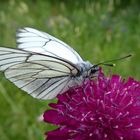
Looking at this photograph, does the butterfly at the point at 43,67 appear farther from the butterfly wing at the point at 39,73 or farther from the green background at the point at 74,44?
the green background at the point at 74,44

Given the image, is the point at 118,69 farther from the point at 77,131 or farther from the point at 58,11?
the point at 58,11

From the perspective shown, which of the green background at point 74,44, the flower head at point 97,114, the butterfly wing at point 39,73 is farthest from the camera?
the green background at point 74,44

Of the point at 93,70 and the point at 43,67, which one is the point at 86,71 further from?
the point at 43,67

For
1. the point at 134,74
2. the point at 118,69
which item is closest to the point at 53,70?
the point at 118,69

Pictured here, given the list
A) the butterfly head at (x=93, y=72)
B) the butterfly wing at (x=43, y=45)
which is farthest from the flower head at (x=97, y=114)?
the butterfly wing at (x=43, y=45)

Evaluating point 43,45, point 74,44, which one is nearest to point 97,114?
point 43,45

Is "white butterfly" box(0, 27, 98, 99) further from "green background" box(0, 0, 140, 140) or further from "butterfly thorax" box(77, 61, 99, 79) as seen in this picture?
"green background" box(0, 0, 140, 140)
